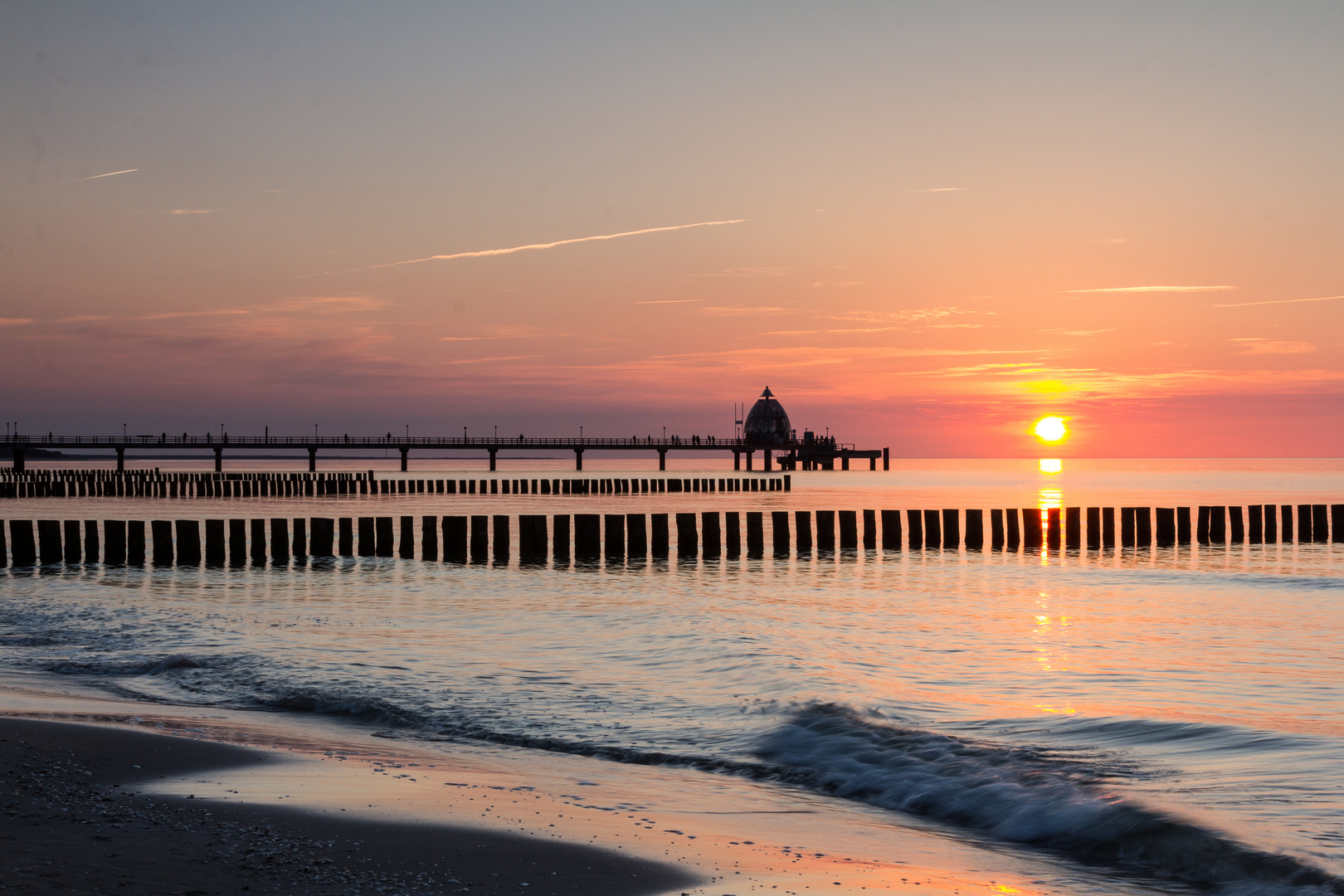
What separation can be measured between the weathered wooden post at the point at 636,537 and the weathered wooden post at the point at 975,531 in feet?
27.1

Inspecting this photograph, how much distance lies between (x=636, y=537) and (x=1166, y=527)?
16418mm

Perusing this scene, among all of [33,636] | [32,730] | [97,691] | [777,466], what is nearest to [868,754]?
[32,730]

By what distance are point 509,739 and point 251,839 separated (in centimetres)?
334

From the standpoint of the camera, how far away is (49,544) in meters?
25.3

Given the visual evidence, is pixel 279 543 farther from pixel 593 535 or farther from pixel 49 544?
pixel 593 535

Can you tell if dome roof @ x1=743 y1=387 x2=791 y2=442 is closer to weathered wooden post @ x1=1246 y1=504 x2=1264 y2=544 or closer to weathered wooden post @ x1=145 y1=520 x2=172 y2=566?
weathered wooden post @ x1=1246 y1=504 x2=1264 y2=544

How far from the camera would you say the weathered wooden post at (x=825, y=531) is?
29.2 meters

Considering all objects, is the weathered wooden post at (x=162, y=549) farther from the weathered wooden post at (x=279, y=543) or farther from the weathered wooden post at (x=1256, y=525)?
the weathered wooden post at (x=1256, y=525)

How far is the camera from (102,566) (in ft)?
81.0

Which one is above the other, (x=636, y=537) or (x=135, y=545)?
(x=135, y=545)

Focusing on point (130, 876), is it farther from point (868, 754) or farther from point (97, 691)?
point (97, 691)

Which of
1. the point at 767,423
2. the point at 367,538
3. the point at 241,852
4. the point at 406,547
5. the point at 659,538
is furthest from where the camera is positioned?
the point at 767,423

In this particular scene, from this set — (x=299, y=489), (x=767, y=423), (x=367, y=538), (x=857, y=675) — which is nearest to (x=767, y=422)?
(x=767, y=423)

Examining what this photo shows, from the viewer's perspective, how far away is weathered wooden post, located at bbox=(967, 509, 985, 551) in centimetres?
3189
